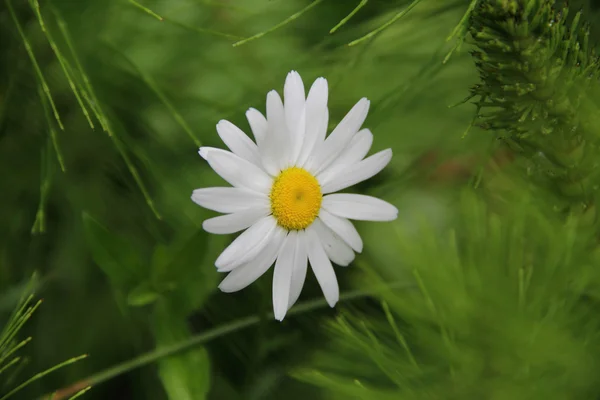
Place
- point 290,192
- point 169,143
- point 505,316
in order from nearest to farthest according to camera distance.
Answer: point 505,316 → point 290,192 → point 169,143

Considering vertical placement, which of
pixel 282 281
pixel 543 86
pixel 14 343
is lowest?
pixel 14 343

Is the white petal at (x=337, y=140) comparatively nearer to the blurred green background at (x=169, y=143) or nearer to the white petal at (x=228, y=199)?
the white petal at (x=228, y=199)

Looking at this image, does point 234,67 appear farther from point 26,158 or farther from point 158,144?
point 26,158

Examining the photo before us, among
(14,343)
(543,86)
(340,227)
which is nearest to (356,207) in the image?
(340,227)

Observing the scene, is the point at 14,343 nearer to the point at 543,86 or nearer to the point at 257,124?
the point at 257,124

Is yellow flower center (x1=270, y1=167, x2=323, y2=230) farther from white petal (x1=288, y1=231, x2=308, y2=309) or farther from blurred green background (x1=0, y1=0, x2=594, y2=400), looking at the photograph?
blurred green background (x1=0, y1=0, x2=594, y2=400)

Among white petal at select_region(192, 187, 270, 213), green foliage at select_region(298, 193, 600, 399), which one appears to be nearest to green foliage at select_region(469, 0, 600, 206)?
green foliage at select_region(298, 193, 600, 399)

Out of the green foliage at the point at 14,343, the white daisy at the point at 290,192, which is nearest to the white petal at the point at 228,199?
the white daisy at the point at 290,192
